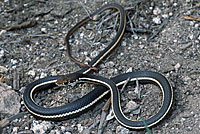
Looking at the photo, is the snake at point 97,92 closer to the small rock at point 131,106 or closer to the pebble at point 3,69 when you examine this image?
the small rock at point 131,106

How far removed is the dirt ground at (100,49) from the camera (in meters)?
4.73

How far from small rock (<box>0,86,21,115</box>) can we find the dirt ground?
10cm

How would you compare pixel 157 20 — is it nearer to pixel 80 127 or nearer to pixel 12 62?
pixel 80 127

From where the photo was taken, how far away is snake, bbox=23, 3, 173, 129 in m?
4.49

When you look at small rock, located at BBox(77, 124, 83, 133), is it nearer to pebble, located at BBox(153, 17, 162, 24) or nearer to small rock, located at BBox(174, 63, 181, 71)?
small rock, located at BBox(174, 63, 181, 71)

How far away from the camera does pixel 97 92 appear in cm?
495

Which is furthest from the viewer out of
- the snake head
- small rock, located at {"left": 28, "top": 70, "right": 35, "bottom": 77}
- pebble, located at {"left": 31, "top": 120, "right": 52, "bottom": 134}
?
small rock, located at {"left": 28, "top": 70, "right": 35, "bottom": 77}

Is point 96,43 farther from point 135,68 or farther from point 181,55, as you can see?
point 181,55

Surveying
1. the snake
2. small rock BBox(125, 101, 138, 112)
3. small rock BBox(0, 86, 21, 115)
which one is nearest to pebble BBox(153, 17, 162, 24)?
the snake

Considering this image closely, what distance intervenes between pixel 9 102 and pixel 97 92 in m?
1.57

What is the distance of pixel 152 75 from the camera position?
500 centimetres

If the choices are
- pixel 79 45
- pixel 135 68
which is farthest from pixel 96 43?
pixel 135 68

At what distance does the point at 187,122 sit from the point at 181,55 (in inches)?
57.9

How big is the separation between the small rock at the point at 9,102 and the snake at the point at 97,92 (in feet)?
0.66
